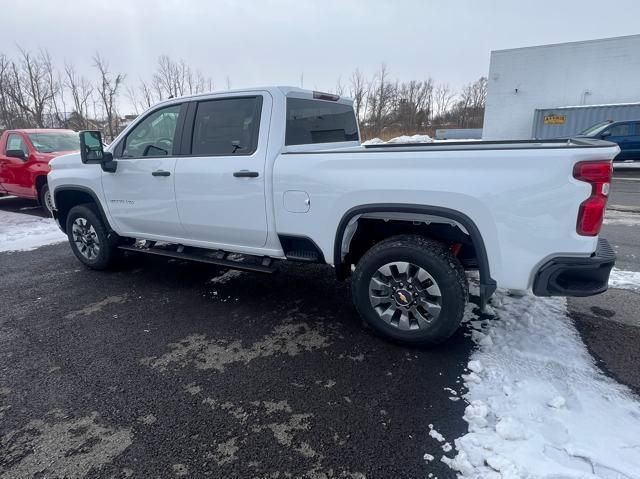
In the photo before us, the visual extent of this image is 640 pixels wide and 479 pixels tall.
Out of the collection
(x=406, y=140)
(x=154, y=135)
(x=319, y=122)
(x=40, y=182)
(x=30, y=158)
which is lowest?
(x=40, y=182)

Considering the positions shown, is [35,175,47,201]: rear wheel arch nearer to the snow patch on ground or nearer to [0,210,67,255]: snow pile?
[0,210,67,255]: snow pile

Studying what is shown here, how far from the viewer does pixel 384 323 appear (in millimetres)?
3154

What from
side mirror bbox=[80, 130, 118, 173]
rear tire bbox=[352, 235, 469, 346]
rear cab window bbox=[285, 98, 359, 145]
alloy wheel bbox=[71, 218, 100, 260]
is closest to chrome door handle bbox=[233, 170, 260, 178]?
rear cab window bbox=[285, 98, 359, 145]

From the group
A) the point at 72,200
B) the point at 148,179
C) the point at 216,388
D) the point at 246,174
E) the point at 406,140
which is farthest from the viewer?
the point at 406,140

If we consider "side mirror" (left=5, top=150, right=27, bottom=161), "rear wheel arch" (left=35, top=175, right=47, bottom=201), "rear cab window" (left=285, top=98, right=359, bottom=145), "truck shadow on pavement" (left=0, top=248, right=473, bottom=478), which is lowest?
"truck shadow on pavement" (left=0, top=248, right=473, bottom=478)

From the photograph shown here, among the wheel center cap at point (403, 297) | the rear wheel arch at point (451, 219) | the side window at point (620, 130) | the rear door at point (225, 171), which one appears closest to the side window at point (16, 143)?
the rear door at point (225, 171)

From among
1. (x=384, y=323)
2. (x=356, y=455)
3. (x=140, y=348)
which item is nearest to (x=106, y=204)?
(x=140, y=348)

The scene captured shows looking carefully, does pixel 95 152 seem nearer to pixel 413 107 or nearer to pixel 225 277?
pixel 225 277

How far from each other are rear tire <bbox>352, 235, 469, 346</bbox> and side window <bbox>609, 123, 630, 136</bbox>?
14662 mm

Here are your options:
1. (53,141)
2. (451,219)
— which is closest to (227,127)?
(451,219)

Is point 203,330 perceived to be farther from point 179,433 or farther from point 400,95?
point 400,95

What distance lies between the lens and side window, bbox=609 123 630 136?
13570 mm

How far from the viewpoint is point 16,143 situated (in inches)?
335

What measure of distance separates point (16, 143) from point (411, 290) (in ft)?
31.0
